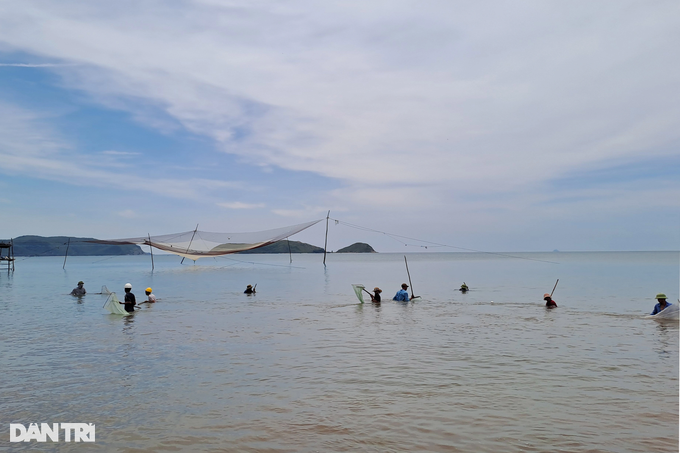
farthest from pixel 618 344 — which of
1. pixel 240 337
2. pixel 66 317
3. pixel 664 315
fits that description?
pixel 66 317

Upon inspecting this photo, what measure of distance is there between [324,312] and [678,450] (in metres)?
13.1

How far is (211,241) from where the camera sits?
44.9 metres

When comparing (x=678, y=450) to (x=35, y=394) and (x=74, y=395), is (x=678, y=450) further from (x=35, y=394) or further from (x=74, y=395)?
(x=35, y=394)

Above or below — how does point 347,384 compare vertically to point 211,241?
below

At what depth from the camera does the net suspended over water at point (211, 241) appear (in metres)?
39.3

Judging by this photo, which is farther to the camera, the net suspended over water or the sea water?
the net suspended over water

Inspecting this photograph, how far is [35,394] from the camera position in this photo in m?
7.01

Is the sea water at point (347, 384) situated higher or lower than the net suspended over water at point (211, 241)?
lower

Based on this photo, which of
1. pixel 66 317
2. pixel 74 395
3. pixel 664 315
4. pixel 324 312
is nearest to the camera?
pixel 74 395

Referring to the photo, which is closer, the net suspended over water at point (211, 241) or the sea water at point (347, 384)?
the sea water at point (347, 384)

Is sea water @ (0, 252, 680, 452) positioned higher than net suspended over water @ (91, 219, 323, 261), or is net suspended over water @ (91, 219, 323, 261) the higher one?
net suspended over water @ (91, 219, 323, 261)

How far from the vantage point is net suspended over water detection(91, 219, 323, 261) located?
129 feet

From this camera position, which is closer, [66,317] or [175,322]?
[175,322]

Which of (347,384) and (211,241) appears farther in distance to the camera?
(211,241)
